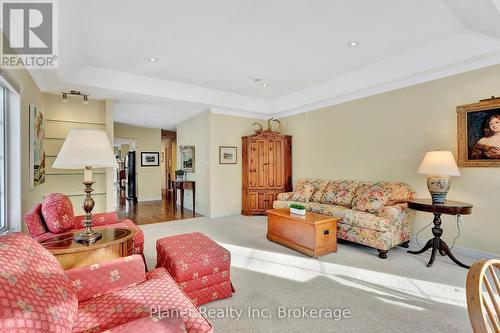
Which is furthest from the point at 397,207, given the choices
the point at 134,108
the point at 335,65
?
the point at 134,108

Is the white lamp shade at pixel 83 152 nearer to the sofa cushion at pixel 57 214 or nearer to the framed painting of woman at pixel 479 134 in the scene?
the sofa cushion at pixel 57 214

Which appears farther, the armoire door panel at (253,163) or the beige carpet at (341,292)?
the armoire door panel at (253,163)

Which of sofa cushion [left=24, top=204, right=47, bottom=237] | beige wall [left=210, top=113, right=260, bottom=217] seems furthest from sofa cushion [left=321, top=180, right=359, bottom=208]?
sofa cushion [left=24, top=204, right=47, bottom=237]

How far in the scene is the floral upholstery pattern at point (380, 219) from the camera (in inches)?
126

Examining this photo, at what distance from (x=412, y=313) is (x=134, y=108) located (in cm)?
590

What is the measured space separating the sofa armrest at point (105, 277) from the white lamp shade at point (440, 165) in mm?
3295

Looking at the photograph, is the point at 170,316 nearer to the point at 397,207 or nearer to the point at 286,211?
the point at 286,211

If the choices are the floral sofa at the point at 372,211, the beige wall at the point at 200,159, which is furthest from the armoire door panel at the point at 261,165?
the floral sofa at the point at 372,211

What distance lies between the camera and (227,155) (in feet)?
18.9

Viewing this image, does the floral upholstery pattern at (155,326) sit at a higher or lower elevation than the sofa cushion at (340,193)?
lower

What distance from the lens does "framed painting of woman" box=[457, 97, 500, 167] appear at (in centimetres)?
298

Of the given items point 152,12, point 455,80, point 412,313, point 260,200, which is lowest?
point 412,313

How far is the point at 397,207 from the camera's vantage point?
10.9ft

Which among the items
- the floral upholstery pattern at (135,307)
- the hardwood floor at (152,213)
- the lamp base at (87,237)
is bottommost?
the hardwood floor at (152,213)
